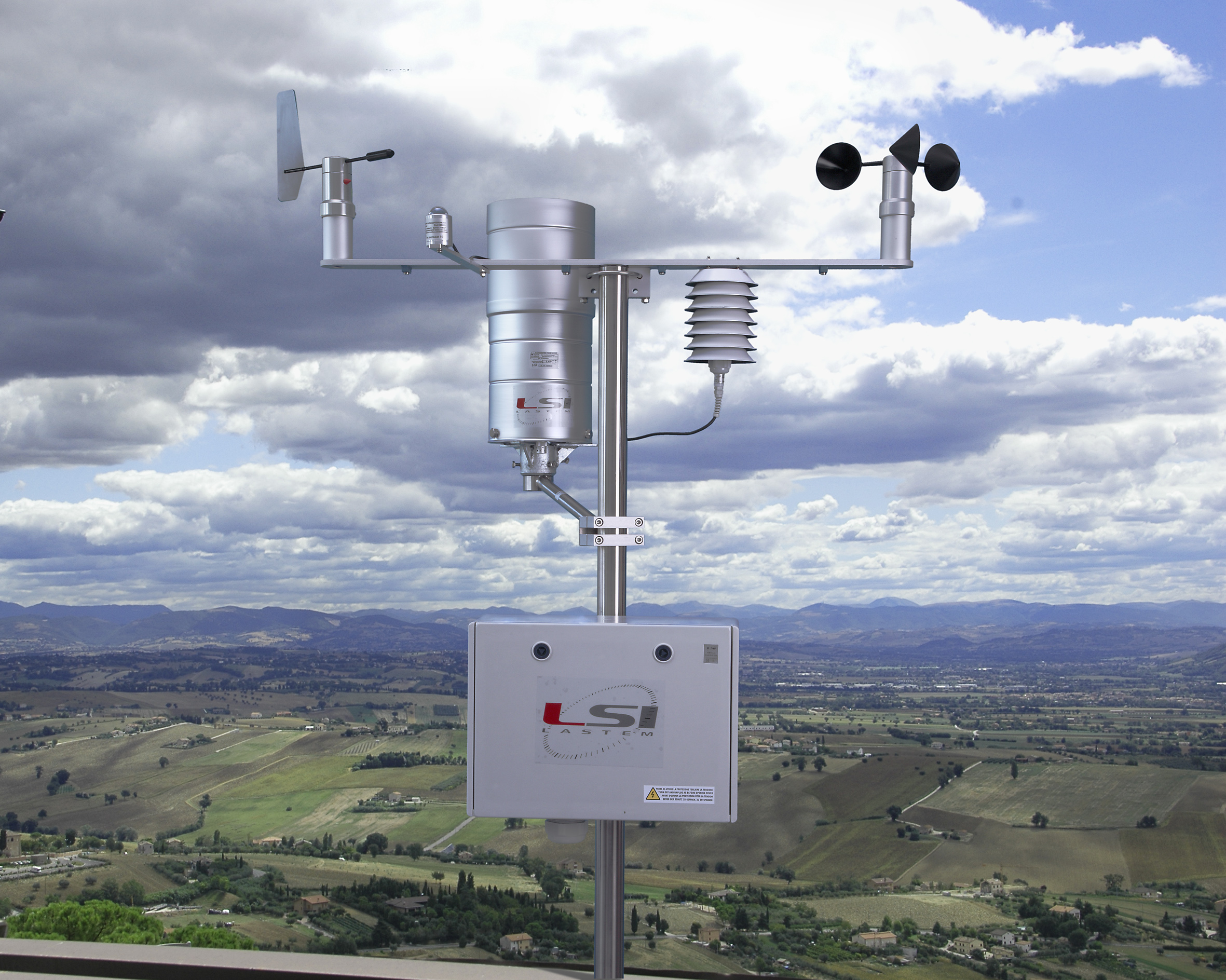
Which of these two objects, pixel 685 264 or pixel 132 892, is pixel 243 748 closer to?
pixel 132 892

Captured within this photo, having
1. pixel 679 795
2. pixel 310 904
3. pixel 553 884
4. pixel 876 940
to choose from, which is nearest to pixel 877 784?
pixel 876 940

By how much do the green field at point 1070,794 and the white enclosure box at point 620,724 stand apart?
16.2 metres

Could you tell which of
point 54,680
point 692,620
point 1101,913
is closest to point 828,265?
point 692,620

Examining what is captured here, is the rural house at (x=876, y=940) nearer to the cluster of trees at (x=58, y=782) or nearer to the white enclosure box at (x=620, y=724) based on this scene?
the white enclosure box at (x=620, y=724)

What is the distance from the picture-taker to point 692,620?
3365 mm

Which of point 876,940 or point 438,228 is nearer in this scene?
point 438,228

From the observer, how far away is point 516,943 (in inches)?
309

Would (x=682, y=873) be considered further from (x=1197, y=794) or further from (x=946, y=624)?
(x=946, y=624)

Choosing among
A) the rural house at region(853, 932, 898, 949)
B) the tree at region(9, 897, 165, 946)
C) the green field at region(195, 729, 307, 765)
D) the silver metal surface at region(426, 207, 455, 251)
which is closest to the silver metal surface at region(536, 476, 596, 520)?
the silver metal surface at region(426, 207, 455, 251)

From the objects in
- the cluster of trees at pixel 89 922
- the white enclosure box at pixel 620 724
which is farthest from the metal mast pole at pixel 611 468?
the cluster of trees at pixel 89 922

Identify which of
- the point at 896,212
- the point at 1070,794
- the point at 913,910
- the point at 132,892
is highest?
the point at 896,212

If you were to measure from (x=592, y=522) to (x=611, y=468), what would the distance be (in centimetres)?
20

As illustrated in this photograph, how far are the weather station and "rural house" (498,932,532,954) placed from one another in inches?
161

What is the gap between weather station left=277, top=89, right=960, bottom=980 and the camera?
3.21 m
